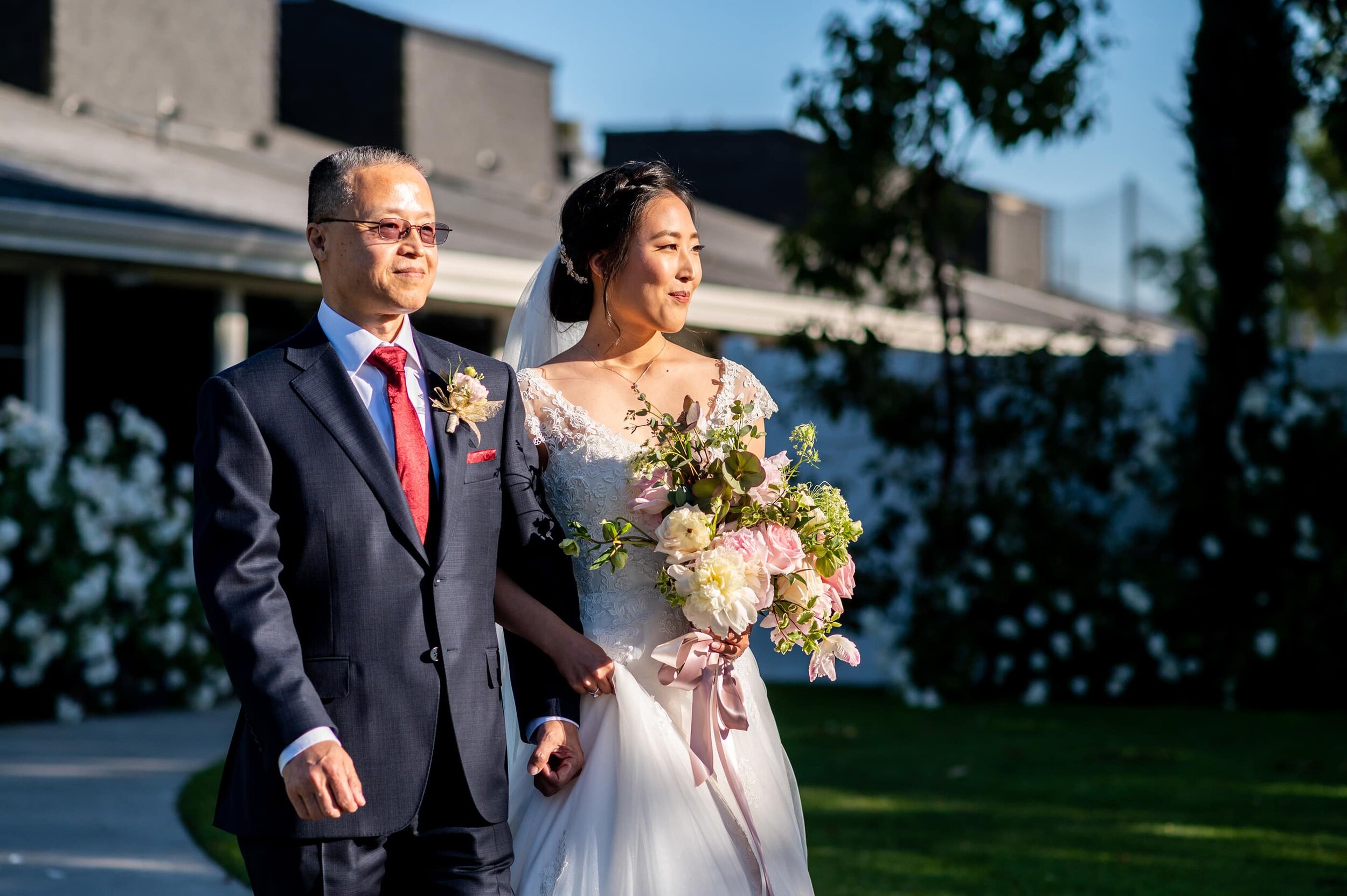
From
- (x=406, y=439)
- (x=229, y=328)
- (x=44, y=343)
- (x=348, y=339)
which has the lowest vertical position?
(x=406, y=439)

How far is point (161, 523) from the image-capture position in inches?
370

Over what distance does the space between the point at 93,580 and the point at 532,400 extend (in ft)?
19.8

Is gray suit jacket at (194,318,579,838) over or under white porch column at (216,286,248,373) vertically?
under

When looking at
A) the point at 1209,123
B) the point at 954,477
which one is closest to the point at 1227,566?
the point at 954,477

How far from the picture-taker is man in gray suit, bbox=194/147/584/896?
8.87 feet

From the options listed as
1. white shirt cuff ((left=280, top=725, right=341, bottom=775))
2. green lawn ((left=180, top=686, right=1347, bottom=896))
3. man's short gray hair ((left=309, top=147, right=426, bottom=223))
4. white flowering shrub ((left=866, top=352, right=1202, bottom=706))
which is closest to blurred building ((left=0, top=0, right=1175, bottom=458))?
white flowering shrub ((left=866, top=352, right=1202, bottom=706))

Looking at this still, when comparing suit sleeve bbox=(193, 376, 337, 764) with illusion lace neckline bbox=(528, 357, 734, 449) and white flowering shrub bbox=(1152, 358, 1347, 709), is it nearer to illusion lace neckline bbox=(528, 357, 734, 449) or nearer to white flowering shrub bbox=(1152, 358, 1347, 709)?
illusion lace neckline bbox=(528, 357, 734, 449)

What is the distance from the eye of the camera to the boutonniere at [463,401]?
9.95ft

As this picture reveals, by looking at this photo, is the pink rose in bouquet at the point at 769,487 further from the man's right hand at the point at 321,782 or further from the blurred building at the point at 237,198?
the blurred building at the point at 237,198

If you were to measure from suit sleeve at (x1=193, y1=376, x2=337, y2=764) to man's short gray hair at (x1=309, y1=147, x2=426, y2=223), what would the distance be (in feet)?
1.33

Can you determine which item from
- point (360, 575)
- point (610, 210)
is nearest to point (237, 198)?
point (610, 210)

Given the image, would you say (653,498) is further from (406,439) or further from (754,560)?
(406,439)

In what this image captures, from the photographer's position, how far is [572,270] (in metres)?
3.85

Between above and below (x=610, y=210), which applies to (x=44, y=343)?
above
